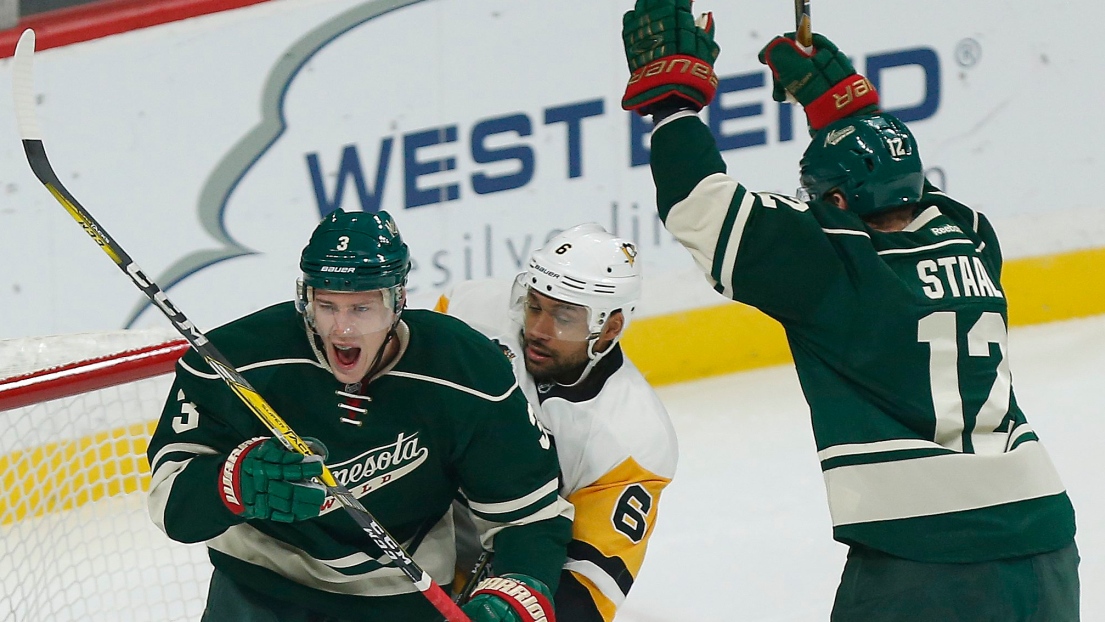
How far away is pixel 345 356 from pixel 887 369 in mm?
762

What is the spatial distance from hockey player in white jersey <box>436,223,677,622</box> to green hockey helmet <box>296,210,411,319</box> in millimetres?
389

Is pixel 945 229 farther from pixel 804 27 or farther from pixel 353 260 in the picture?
pixel 353 260

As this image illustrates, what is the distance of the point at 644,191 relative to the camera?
179 inches

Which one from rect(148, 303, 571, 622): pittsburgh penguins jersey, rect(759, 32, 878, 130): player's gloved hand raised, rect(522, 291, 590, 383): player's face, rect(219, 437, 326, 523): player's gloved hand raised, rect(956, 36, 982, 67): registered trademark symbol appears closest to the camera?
rect(219, 437, 326, 523): player's gloved hand raised

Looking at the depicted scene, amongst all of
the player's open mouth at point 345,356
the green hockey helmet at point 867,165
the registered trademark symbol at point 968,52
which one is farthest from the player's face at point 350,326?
the registered trademark symbol at point 968,52

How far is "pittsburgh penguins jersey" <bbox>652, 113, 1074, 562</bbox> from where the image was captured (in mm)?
2223

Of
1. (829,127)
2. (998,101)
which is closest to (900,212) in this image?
(829,127)

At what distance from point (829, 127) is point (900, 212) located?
18 centimetres

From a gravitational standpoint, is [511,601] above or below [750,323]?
above

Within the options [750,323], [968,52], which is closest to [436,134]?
[750,323]

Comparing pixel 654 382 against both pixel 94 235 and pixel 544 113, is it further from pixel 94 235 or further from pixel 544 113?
pixel 94 235

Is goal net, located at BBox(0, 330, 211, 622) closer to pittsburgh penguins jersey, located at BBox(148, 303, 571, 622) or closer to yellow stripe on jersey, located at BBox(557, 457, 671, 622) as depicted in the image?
pittsburgh penguins jersey, located at BBox(148, 303, 571, 622)

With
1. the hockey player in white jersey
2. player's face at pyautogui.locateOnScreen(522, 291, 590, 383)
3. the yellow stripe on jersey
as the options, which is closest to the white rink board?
the hockey player in white jersey

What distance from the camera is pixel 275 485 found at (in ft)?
6.63
